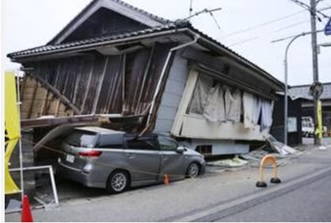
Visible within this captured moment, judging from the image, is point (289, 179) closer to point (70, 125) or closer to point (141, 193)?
point (141, 193)

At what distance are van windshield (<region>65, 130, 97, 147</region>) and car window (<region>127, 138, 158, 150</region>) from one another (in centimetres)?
113

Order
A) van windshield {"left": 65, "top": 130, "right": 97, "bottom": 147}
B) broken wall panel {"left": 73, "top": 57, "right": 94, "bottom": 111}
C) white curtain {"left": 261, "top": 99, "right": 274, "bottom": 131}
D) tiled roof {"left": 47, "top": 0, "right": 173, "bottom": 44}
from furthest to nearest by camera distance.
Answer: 1. white curtain {"left": 261, "top": 99, "right": 274, "bottom": 131}
2. broken wall panel {"left": 73, "top": 57, "right": 94, "bottom": 111}
3. tiled roof {"left": 47, "top": 0, "right": 173, "bottom": 44}
4. van windshield {"left": 65, "top": 130, "right": 97, "bottom": 147}

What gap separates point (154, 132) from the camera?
1373cm

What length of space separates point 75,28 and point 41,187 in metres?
9.58

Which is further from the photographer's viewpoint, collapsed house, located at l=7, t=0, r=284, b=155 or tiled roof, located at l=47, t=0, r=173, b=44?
tiled roof, located at l=47, t=0, r=173, b=44

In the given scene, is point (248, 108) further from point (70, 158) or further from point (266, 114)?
point (70, 158)

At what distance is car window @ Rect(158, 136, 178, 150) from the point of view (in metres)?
12.9

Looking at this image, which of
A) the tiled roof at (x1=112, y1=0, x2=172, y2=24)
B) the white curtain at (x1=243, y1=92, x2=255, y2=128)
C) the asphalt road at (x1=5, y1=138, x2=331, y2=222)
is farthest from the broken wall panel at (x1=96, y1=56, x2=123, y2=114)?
the white curtain at (x1=243, y1=92, x2=255, y2=128)

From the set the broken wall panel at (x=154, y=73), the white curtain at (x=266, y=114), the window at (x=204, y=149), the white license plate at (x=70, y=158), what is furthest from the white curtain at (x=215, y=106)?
the white license plate at (x=70, y=158)

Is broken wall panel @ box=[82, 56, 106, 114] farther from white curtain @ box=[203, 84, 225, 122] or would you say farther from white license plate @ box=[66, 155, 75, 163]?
white license plate @ box=[66, 155, 75, 163]

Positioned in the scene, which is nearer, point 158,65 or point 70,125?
point 70,125

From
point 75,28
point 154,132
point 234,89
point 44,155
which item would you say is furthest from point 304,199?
point 75,28

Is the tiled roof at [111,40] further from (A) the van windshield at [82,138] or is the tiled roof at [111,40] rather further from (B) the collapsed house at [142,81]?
(A) the van windshield at [82,138]

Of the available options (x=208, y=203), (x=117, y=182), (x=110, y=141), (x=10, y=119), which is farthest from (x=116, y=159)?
(x=10, y=119)
